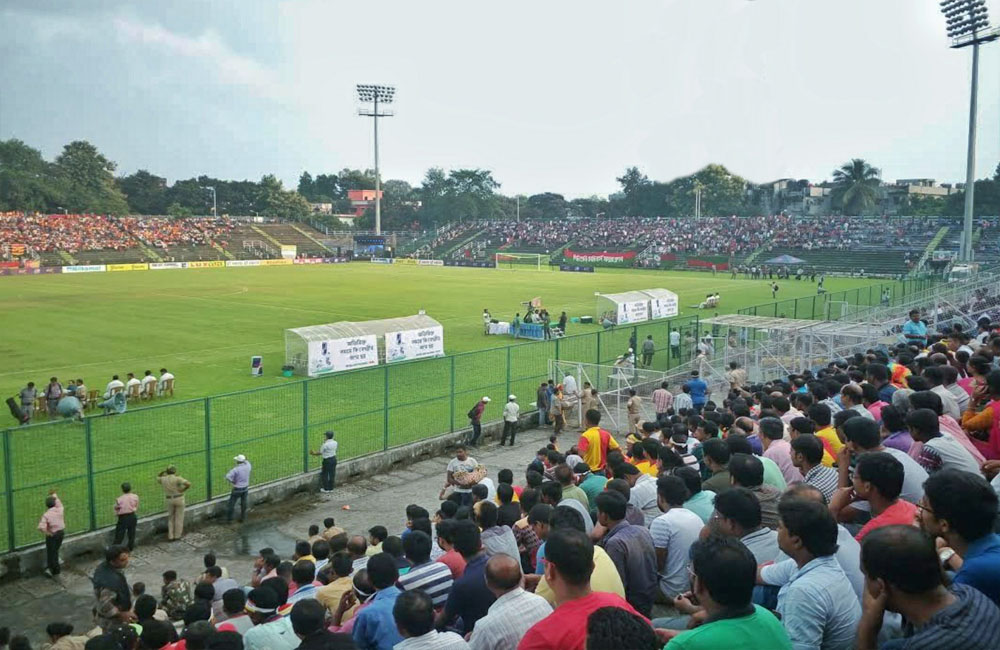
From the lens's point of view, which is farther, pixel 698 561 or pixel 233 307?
pixel 233 307

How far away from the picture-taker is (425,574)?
6156 millimetres

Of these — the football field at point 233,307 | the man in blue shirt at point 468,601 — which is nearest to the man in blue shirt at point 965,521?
the man in blue shirt at point 468,601

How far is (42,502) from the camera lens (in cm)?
1416

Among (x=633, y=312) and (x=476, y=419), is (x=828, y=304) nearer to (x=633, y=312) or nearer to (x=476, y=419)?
(x=633, y=312)

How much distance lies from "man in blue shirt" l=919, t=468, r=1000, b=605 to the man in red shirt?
1706mm

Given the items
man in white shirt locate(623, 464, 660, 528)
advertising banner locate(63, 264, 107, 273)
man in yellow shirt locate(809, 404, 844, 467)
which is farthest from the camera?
advertising banner locate(63, 264, 107, 273)

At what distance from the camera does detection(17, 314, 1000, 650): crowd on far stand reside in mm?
3631

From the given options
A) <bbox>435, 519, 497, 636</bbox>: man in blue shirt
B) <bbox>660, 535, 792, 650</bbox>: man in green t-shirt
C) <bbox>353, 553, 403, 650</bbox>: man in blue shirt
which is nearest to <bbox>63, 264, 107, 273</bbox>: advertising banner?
<bbox>353, 553, 403, 650</bbox>: man in blue shirt

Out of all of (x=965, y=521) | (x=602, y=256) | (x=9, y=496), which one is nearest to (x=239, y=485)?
(x=9, y=496)

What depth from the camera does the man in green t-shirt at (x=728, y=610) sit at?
3528mm

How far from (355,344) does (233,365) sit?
4.69m

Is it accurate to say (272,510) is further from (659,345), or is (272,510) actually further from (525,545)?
(659,345)

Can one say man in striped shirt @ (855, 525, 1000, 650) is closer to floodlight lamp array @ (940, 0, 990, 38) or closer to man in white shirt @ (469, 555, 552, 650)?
man in white shirt @ (469, 555, 552, 650)

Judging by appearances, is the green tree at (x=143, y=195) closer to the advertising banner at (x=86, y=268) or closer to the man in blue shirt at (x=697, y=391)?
the advertising banner at (x=86, y=268)
